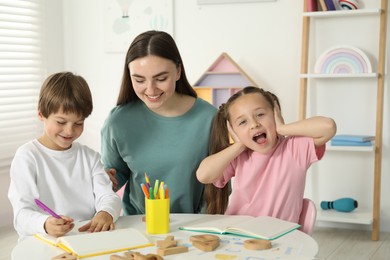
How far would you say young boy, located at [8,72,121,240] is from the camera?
169 cm

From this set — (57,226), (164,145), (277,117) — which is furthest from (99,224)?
(277,117)

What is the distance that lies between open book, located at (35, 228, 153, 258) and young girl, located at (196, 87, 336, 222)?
1.51ft

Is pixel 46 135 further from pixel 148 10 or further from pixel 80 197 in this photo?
pixel 148 10

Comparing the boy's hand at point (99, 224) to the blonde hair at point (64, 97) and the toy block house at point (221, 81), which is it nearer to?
the blonde hair at point (64, 97)

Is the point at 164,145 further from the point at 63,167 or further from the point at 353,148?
the point at 353,148

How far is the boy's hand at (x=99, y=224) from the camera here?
1594mm

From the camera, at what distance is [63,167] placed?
5.82 ft

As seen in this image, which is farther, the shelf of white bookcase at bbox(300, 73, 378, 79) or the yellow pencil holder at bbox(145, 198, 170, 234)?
the shelf of white bookcase at bbox(300, 73, 378, 79)

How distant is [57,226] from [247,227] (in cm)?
50

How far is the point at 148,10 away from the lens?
439 centimetres

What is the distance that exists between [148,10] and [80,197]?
282 cm

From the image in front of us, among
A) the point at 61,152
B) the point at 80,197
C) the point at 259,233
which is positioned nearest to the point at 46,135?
the point at 61,152

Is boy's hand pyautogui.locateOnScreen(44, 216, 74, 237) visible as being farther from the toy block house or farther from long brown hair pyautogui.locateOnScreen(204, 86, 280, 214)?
the toy block house

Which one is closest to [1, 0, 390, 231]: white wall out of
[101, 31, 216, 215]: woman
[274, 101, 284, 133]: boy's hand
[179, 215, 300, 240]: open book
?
[101, 31, 216, 215]: woman
